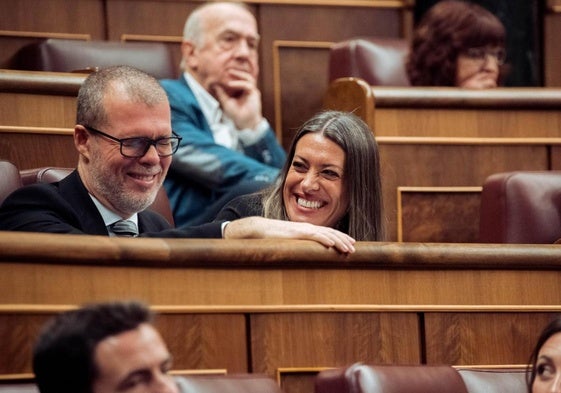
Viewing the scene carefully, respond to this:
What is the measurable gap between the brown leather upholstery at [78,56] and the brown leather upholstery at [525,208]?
0.53 metres

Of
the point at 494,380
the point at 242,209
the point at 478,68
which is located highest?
the point at 478,68

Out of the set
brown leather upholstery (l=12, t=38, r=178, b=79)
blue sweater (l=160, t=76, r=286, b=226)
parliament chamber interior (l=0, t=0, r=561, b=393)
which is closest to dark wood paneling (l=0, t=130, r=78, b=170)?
parliament chamber interior (l=0, t=0, r=561, b=393)

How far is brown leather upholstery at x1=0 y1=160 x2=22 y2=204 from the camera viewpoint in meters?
1.01

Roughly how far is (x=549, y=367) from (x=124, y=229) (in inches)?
14.0

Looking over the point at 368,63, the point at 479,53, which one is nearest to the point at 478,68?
the point at 479,53

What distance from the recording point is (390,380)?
0.79 m

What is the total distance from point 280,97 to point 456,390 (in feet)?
3.05

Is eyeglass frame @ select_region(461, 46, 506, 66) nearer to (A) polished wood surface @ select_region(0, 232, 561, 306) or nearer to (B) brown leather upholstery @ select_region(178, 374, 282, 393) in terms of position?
(A) polished wood surface @ select_region(0, 232, 561, 306)

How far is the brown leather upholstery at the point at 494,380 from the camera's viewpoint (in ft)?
2.71

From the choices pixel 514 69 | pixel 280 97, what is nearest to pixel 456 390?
pixel 280 97

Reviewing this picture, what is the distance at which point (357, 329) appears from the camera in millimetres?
898

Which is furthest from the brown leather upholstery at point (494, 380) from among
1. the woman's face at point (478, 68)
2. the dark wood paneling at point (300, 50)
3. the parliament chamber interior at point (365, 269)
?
the dark wood paneling at point (300, 50)

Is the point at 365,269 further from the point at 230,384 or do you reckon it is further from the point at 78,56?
the point at 78,56

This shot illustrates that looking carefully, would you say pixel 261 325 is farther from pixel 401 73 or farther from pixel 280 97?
pixel 280 97
